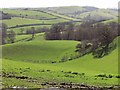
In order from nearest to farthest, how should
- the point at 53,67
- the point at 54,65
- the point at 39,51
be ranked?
1. the point at 53,67
2. the point at 54,65
3. the point at 39,51

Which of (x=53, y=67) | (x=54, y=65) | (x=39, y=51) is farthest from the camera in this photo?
(x=39, y=51)

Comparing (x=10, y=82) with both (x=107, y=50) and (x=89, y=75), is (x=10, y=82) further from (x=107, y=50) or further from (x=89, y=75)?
(x=107, y=50)

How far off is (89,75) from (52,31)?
250ft

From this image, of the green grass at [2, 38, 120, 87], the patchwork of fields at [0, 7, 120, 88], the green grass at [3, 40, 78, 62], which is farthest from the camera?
the green grass at [3, 40, 78, 62]

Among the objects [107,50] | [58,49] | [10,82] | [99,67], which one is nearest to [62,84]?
[10,82]

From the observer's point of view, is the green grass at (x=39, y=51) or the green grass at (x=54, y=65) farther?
the green grass at (x=39, y=51)

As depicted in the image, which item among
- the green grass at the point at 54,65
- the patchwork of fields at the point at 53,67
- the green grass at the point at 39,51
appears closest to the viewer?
the patchwork of fields at the point at 53,67

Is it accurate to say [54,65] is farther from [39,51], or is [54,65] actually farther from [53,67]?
[39,51]

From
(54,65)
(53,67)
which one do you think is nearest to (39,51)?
(54,65)

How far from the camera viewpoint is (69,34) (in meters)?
110

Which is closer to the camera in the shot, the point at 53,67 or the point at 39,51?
the point at 53,67

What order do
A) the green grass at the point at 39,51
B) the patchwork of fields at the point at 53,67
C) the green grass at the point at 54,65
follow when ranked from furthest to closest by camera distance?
1. the green grass at the point at 39,51
2. the green grass at the point at 54,65
3. the patchwork of fields at the point at 53,67

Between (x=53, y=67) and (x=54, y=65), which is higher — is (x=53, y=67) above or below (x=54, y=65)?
above

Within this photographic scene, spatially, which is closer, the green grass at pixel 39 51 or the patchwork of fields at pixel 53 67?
the patchwork of fields at pixel 53 67
